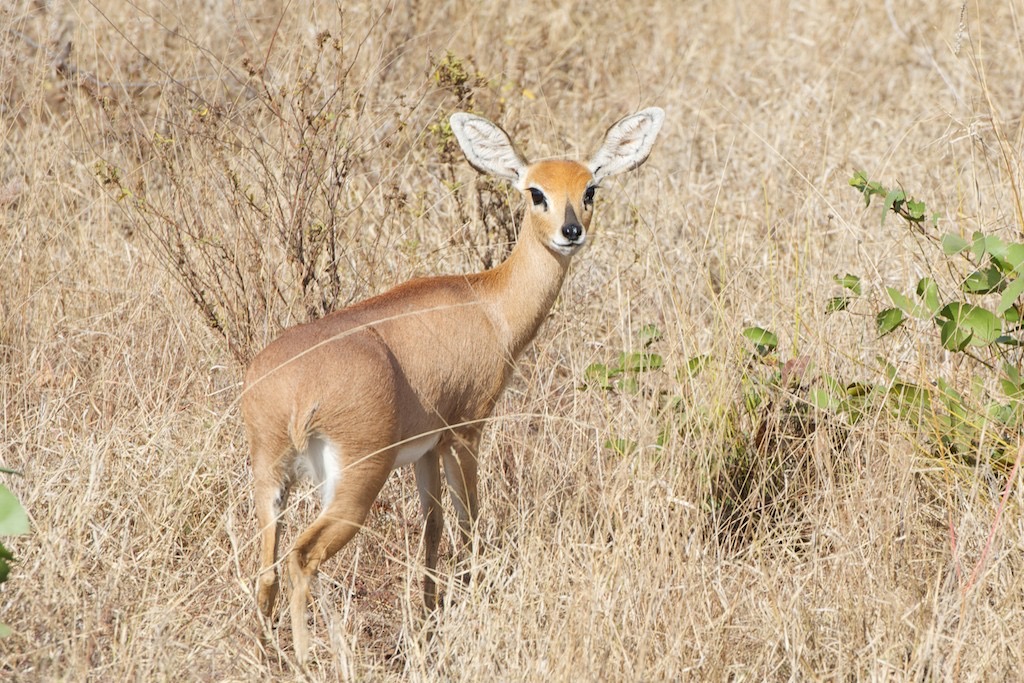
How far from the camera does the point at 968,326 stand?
4359 mm

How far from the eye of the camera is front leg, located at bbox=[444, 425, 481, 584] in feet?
14.1

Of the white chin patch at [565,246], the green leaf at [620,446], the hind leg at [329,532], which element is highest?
the white chin patch at [565,246]

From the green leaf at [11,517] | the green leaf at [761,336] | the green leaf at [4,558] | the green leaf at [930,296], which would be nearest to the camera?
the green leaf at [11,517]

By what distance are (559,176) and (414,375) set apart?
977 millimetres

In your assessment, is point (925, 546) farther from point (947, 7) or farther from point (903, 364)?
point (947, 7)

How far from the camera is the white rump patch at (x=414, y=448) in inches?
157

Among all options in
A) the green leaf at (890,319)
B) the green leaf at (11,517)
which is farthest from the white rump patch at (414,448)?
the green leaf at (890,319)

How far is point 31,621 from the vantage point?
3738 mm

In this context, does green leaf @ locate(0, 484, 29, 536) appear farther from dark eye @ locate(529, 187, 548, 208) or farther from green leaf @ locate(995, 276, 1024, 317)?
green leaf @ locate(995, 276, 1024, 317)

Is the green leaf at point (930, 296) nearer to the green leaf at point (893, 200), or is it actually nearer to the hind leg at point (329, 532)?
the green leaf at point (893, 200)

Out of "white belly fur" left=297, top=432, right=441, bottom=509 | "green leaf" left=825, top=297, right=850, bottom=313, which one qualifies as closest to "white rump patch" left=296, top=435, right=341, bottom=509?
"white belly fur" left=297, top=432, right=441, bottom=509

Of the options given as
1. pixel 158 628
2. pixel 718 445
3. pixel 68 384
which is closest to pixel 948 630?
pixel 718 445

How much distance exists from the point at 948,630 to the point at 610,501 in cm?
108

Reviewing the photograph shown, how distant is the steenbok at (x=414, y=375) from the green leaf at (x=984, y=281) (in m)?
1.23
